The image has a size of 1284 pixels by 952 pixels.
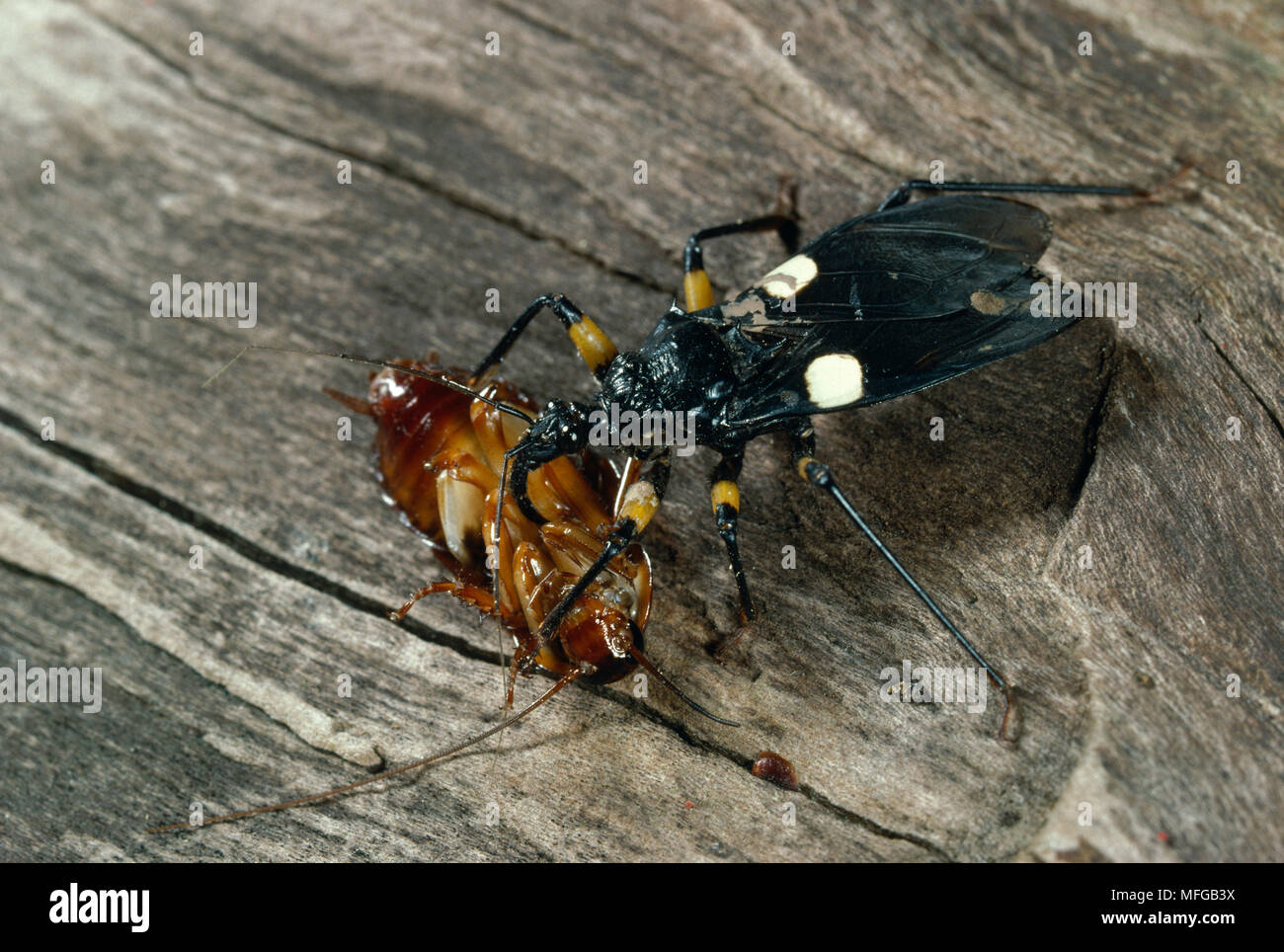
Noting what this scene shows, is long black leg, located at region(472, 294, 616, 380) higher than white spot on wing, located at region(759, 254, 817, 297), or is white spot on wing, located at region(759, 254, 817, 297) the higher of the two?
white spot on wing, located at region(759, 254, 817, 297)

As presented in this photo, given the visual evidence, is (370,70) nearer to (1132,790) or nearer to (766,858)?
(766,858)

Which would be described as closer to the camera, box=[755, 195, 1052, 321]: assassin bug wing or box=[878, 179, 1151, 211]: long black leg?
box=[755, 195, 1052, 321]: assassin bug wing

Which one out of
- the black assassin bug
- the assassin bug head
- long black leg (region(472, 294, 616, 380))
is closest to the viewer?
the black assassin bug

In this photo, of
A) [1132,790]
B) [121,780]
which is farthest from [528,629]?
[1132,790]

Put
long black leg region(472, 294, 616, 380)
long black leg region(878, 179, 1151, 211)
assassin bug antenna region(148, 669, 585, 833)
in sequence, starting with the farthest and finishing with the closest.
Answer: long black leg region(878, 179, 1151, 211) < long black leg region(472, 294, 616, 380) < assassin bug antenna region(148, 669, 585, 833)

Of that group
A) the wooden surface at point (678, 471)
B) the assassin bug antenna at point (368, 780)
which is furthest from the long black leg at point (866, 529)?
the assassin bug antenna at point (368, 780)

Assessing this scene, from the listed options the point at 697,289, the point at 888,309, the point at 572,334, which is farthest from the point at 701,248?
the point at 888,309

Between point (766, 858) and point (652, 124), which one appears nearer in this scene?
point (766, 858)

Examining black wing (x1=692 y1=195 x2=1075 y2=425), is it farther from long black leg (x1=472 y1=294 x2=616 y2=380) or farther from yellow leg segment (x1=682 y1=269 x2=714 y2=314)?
long black leg (x1=472 y1=294 x2=616 y2=380)

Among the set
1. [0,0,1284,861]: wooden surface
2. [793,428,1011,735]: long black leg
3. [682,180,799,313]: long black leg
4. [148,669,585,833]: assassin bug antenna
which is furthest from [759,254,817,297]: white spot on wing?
[148,669,585,833]: assassin bug antenna

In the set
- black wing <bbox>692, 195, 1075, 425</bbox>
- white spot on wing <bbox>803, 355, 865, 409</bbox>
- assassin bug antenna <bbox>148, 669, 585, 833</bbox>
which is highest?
black wing <bbox>692, 195, 1075, 425</bbox>
